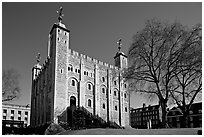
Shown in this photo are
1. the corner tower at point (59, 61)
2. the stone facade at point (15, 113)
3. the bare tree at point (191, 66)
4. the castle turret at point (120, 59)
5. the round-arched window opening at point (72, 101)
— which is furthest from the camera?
the stone facade at point (15, 113)

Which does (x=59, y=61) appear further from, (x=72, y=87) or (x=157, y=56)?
(x=157, y=56)

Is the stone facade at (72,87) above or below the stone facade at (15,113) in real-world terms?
above

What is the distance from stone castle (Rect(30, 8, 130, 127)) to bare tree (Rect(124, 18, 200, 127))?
9.93 m

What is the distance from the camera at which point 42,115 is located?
36.8 m

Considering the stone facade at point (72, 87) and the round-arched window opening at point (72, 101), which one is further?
the round-arched window opening at point (72, 101)

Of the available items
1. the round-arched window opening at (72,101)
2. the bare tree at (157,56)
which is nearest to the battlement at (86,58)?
the round-arched window opening at (72,101)

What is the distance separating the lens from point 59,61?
3438 centimetres

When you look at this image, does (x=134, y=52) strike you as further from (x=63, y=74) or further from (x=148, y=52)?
(x=63, y=74)

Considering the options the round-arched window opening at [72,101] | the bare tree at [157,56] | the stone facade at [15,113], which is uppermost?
the bare tree at [157,56]

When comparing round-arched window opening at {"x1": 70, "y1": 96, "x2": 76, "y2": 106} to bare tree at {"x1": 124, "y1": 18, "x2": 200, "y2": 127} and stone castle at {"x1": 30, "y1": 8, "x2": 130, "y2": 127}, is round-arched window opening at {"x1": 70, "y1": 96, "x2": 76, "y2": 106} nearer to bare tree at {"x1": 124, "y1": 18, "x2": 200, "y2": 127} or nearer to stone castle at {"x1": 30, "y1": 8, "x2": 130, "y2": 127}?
stone castle at {"x1": 30, "y1": 8, "x2": 130, "y2": 127}

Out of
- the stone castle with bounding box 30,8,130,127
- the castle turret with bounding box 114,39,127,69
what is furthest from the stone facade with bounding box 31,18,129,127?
the castle turret with bounding box 114,39,127,69

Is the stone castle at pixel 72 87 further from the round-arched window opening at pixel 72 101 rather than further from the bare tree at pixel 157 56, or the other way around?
the bare tree at pixel 157 56

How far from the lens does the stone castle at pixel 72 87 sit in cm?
3334

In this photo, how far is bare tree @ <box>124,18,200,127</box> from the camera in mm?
18656
